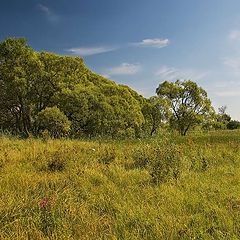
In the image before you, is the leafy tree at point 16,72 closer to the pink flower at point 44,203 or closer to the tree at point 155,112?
the tree at point 155,112

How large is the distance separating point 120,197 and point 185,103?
4698cm

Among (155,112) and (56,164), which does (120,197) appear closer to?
(56,164)

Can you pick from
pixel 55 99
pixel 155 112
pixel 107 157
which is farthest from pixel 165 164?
pixel 155 112

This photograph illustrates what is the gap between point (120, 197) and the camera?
593 centimetres

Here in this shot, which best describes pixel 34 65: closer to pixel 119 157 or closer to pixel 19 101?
pixel 19 101

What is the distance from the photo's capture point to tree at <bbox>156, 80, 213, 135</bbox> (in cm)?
5022

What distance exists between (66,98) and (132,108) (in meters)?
10.6

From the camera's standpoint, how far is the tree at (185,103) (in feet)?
Answer: 165

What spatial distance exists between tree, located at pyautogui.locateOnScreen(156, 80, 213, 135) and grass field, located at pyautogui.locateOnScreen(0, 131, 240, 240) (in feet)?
135

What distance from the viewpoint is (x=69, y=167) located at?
8.58 m

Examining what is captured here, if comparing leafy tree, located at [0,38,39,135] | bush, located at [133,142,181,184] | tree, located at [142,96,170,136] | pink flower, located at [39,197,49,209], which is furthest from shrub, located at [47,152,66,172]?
tree, located at [142,96,170,136]

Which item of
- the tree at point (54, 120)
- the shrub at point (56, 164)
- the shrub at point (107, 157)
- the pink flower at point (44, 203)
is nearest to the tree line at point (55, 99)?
the tree at point (54, 120)

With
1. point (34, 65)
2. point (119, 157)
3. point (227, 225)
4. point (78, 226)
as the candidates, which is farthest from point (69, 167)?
point (34, 65)

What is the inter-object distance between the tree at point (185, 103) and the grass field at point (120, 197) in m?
41.1
